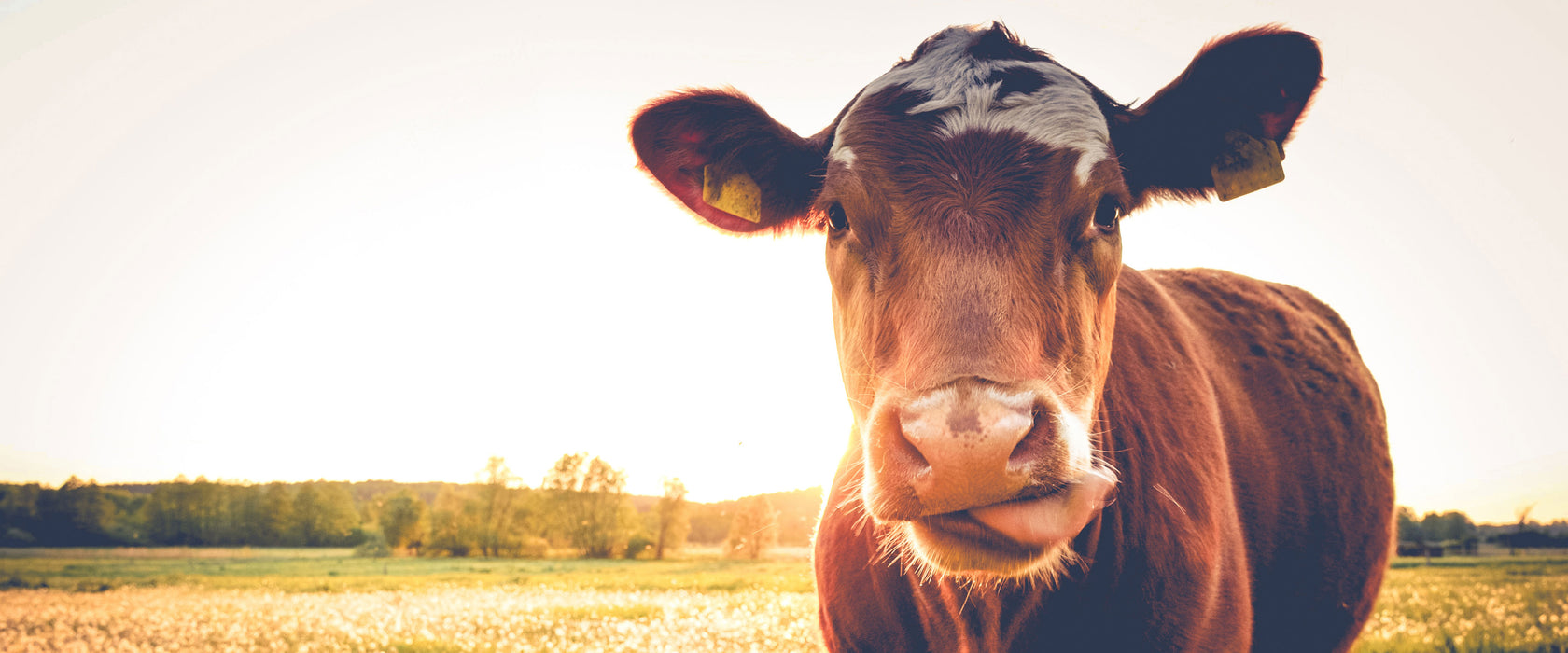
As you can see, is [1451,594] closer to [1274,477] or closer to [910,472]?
[1274,477]

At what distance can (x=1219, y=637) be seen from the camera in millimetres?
2670

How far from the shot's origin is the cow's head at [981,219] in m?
1.76

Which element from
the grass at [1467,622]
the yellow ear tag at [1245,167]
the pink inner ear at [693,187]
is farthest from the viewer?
the grass at [1467,622]

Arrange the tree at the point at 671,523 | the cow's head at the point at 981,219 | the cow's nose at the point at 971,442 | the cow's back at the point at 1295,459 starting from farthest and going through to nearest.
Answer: the tree at the point at 671,523 < the cow's back at the point at 1295,459 < the cow's head at the point at 981,219 < the cow's nose at the point at 971,442

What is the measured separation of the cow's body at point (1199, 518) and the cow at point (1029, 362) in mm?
13

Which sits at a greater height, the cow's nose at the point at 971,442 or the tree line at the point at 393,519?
the cow's nose at the point at 971,442

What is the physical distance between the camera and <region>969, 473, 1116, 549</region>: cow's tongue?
1.73m

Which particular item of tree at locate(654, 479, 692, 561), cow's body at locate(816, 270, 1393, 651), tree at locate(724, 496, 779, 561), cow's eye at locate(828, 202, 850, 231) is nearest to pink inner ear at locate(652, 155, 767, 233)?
cow's eye at locate(828, 202, 850, 231)

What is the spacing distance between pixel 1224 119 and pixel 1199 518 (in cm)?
155

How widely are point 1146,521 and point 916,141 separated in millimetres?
1545

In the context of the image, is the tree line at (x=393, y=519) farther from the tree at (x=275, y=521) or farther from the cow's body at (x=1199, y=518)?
the cow's body at (x=1199, y=518)

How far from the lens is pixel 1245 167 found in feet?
9.91

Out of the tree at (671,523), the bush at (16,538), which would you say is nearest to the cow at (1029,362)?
the tree at (671,523)

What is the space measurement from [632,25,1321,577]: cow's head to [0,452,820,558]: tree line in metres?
67.7
